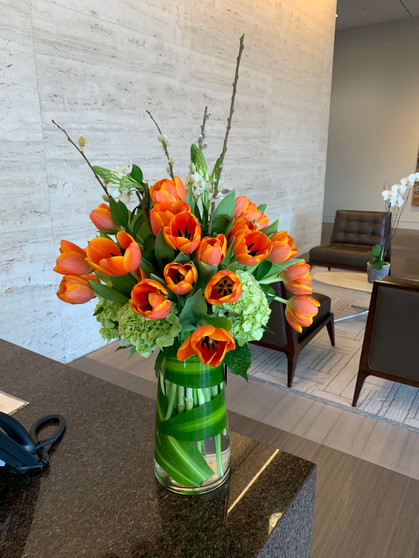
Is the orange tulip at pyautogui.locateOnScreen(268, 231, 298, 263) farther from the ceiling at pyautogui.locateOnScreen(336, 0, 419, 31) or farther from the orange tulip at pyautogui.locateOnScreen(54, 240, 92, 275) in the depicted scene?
the ceiling at pyautogui.locateOnScreen(336, 0, 419, 31)

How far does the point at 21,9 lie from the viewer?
2.48m

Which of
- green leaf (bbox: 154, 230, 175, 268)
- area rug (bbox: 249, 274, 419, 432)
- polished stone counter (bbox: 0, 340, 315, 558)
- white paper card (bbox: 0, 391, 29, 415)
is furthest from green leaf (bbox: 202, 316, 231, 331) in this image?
area rug (bbox: 249, 274, 419, 432)

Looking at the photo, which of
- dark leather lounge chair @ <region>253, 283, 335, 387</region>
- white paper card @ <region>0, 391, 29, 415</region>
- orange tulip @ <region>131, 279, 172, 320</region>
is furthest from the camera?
dark leather lounge chair @ <region>253, 283, 335, 387</region>

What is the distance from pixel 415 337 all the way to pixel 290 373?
2.65ft

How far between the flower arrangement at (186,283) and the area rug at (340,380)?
2098mm

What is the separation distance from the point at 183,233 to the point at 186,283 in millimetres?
75

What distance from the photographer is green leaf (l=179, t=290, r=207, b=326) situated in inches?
24.0

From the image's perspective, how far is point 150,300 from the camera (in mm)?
567

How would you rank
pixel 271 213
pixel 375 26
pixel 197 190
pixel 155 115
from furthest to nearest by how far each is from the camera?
1. pixel 375 26
2. pixel 271 213
3. pixel 155 115
4. pixel 197 190

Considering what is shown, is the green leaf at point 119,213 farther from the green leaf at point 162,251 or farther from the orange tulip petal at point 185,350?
the orange tulip petal at point 185,350

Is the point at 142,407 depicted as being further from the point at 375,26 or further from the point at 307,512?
the point at 375,26

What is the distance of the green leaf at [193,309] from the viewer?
0.61 meters

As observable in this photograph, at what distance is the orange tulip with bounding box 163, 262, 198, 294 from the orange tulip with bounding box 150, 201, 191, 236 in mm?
65

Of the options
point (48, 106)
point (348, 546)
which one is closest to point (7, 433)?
point (348, 546)
